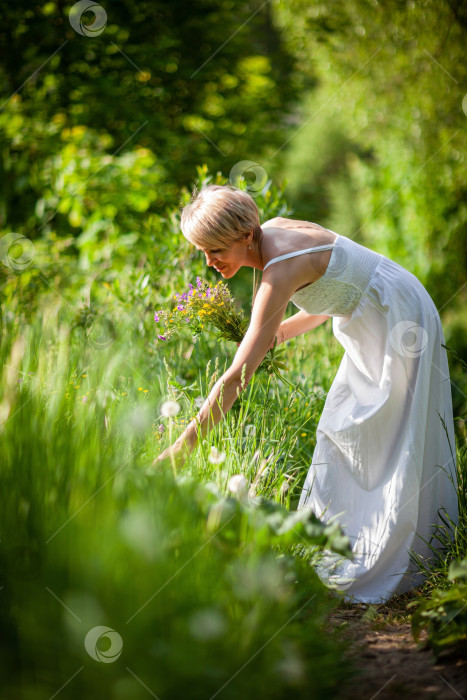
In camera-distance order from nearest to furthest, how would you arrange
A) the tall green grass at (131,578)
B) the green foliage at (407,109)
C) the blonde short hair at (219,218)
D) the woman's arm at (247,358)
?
1. the tall green grass at (131,578)
2. the woman's arm at (247,358)
3. the blonde short hair at (219,218)
4. the green foliage at (407,109)

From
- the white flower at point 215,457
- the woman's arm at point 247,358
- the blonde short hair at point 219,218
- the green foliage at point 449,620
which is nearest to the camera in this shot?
the green foliage at point 449,620

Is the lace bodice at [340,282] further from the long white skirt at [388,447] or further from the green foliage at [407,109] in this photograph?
the green foliage at [407,109]

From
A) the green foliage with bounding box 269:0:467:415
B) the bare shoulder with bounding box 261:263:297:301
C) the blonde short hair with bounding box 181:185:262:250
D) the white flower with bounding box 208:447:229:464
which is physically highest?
the blonde short hair with bounding box 181:185:262:250

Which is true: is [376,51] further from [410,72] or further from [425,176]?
[425,176]

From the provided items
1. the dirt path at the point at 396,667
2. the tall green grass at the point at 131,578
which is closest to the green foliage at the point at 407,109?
the dirt path at the point at 396,667

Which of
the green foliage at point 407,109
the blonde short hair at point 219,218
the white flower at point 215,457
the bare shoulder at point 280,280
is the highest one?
the blonde short hair at point 219,218

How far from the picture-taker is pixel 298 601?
1736 millimetres

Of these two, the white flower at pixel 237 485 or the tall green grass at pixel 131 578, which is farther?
the white flower at pixel 237 485

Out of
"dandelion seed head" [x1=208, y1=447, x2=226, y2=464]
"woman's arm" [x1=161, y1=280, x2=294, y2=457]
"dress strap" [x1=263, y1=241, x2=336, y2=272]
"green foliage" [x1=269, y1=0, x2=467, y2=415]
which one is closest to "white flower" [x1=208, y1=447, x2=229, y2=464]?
"dandelion seed head" [x1=208, y1=447, x2=226, y2=464]

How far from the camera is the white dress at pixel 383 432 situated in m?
2.40

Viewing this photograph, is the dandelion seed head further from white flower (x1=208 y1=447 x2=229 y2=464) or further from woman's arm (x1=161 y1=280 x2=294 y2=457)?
woman's arm (x1=161 y1=280 x2=294 y2=457)

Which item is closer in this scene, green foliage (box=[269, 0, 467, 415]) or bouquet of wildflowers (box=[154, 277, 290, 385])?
bouquet of wildflowers (box=[154, 277, 290, 385])

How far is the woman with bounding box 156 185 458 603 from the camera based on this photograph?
231 cm

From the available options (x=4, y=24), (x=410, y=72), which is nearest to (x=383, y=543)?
(x=4, y=24)
